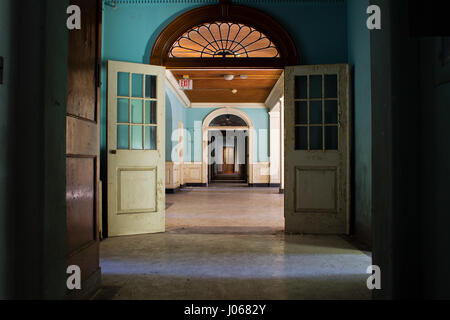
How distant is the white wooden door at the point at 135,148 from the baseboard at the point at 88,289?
1.79 metres

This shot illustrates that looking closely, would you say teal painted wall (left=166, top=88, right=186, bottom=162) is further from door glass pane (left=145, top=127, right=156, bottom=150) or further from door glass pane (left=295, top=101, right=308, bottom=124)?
door glass pane (left=295, top=101, right=308, bottom=124)

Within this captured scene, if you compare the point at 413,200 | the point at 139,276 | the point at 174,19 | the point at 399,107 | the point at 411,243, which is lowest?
the point at 139,276

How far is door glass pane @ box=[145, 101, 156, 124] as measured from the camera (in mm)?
4351

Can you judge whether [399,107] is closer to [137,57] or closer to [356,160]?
[356,160]

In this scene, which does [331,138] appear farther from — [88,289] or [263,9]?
[88,289]

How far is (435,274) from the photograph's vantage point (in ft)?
4.98

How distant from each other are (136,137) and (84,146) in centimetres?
215

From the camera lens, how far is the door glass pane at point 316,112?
4.37 meters

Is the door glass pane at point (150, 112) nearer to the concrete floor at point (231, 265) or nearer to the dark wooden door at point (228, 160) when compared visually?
the concrete floor at point (231, 265)

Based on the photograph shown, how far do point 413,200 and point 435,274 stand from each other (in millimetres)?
364

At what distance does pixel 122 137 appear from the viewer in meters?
4.23

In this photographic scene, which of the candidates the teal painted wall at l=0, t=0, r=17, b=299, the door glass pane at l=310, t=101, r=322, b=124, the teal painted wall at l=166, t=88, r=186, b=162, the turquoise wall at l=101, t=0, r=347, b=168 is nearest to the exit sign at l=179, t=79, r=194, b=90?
the teal painted wall at l=166, t=88, r=186, b=162

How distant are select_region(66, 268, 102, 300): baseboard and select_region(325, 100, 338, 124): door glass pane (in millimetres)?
3400
